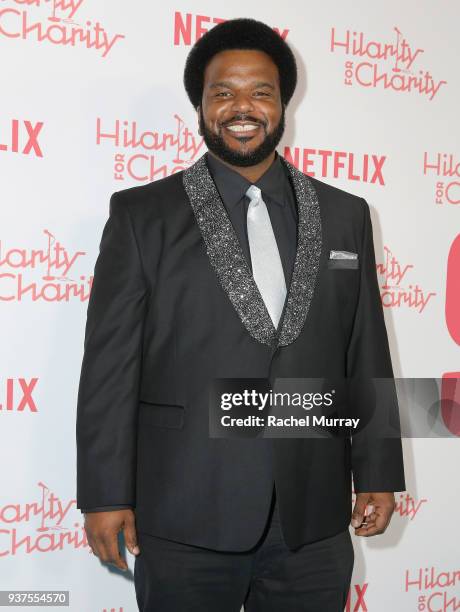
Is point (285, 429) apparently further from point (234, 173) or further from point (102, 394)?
point (234, 173)

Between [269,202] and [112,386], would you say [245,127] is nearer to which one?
[269,202]

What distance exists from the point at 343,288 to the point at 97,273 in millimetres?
566

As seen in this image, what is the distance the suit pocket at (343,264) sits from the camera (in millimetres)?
1568

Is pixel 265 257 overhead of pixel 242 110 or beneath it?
beneath

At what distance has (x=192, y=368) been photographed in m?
1.46

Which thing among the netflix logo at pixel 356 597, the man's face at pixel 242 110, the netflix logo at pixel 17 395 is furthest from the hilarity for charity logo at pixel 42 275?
the netflix logo at pixel 356 597

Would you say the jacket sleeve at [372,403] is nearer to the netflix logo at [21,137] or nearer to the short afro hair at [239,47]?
the short afro hair at [239,47]

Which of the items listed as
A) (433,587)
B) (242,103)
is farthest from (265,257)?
(433,587)

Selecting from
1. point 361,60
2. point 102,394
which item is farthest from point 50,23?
point 102,394

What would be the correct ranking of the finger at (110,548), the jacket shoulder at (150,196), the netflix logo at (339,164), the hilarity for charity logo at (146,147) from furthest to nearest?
the netflix logo at (339,164)
the hilarity for charity logo at (146,147)
the jacket shoulder at (150,196)
the finger at (110,548)

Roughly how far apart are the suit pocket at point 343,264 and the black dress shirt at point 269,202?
9 centimetres

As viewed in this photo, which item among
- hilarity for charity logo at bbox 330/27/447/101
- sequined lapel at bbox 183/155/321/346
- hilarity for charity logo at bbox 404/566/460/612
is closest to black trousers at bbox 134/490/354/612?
sequined lapel at bbox 183/155/321/346

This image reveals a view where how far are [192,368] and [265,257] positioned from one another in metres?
0.30

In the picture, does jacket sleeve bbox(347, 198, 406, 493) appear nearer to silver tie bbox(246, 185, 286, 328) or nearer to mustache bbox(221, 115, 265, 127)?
silver tie bbox(246, 185, 286, 328)
